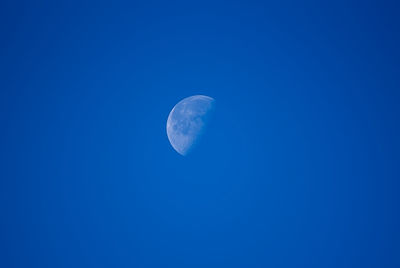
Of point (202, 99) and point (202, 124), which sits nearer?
point (202, 124)

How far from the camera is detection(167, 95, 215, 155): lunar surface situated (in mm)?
5699

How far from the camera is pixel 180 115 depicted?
5852mm

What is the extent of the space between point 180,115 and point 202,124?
703mm

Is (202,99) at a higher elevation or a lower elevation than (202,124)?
higher

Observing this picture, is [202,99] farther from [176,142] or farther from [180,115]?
[176,142]

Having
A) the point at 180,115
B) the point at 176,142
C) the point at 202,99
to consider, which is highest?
the point at 202,99

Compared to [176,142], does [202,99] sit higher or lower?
higher

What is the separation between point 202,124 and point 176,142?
37.9 inches

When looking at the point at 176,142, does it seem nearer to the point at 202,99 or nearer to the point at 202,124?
the point at 202,124

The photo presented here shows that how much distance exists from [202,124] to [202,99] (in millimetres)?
973

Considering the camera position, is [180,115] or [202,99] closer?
[180,115]

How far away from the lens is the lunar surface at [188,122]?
5.70 meters

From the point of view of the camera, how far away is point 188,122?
18.6 feet

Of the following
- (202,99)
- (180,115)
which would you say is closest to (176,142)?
(180,115)
